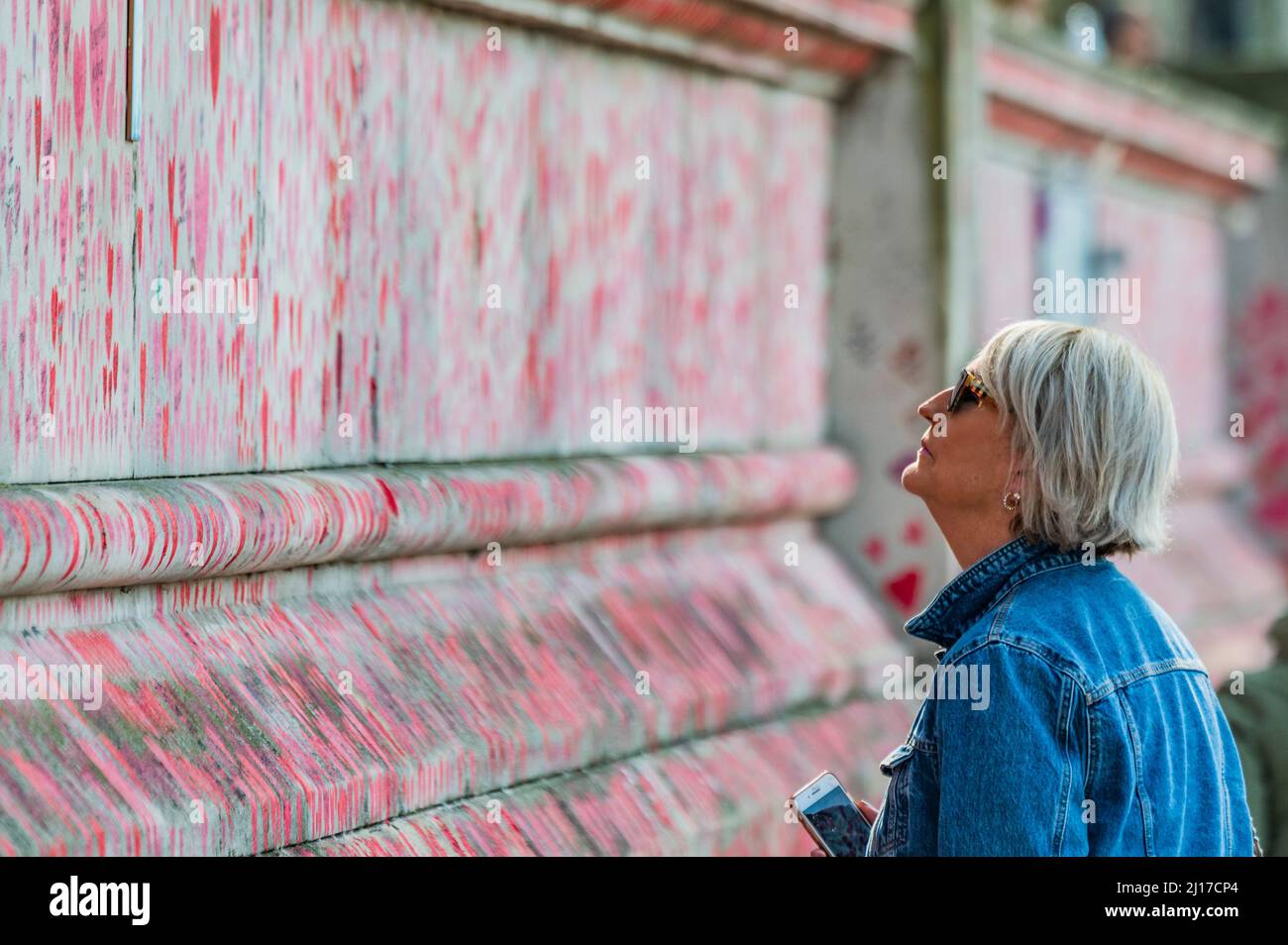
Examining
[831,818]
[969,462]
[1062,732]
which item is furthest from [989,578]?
[831,818]

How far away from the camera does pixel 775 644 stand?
423 cm

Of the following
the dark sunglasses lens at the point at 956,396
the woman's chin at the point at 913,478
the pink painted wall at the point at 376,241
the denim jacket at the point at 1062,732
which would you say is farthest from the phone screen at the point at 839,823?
the pink painted wall at the point at 376,241

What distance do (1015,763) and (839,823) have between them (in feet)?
1.60

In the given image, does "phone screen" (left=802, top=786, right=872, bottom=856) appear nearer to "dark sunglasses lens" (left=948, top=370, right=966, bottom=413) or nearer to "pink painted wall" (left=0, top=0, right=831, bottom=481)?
"dark sunglasses lens" (left=948, top=370, right=966, bottom=413)

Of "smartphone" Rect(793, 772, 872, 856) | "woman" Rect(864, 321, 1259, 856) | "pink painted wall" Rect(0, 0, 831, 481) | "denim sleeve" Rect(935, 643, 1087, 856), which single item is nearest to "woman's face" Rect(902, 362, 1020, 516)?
"woman" Rect(864, 321, 1259, 856)

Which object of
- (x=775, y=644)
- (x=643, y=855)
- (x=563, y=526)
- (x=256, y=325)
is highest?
(x=256, y=325)

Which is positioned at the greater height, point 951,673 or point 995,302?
point 995,302

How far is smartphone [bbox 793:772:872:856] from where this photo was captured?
8.36ft

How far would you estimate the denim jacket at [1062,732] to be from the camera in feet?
7.06

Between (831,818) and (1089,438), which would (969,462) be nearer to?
(1089,438)

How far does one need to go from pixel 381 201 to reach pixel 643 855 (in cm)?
136

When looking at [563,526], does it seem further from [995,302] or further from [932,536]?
[995,302]

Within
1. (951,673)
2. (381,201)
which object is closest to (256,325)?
(381,201)

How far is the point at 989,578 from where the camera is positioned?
2.38 metres
